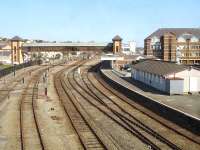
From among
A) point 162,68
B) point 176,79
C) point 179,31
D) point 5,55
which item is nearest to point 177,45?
point 179,31

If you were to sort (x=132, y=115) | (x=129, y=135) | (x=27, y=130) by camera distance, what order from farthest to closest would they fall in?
(x=132, y=115) < (x=27, y=130) < (x=129, y=135)

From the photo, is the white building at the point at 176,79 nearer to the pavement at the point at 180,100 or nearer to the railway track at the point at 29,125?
the pavement at the point at 180,100

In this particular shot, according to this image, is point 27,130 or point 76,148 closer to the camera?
point 76,148

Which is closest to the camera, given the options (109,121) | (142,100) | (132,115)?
(109,121)

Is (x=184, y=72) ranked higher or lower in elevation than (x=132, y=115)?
higher

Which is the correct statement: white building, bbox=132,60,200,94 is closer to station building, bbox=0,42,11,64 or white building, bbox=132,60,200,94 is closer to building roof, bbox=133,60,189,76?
building roof, bbox=133,60,189,76

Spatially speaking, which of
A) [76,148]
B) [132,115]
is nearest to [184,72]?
[132,115]

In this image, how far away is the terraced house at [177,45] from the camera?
110125 mm

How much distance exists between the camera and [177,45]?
11350 cm

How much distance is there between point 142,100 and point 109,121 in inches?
318

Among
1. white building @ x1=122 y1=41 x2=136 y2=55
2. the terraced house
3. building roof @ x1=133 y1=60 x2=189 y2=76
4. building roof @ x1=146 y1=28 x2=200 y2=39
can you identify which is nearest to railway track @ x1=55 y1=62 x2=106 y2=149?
building roof @ x1=133 y1=60 x2=189 y2=76

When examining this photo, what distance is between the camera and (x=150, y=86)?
48.2m

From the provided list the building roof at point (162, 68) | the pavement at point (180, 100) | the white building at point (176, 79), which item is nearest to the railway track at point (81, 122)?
the pavement at point (180, 100)

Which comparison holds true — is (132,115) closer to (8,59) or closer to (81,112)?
(81,112)
